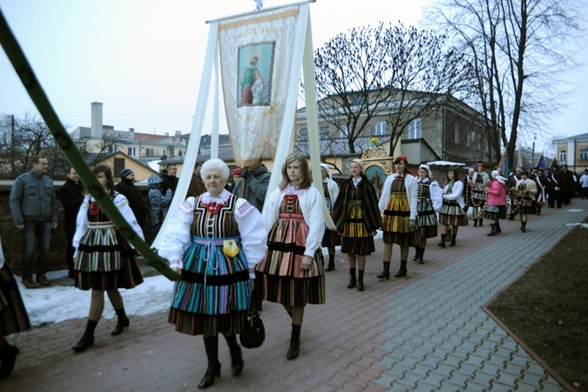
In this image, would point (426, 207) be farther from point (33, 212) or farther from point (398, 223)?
point (33, 212)

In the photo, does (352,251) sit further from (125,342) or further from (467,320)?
(125,342)

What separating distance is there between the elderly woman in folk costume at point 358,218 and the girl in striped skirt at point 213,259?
3.29 m

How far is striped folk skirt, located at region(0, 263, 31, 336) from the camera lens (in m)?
3.44

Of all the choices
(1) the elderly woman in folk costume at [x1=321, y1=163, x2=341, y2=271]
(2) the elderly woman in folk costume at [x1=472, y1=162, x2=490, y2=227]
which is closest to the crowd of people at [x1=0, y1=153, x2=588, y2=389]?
(1) the elderly woman in folk costume at [x1=321, y1=163, x2=341, y2=271]

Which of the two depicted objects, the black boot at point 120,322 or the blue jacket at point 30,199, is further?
the blue jacket at point 30,199

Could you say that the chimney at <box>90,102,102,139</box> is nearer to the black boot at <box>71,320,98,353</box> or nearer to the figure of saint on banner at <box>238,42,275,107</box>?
the figure of saint on banner at <box>238,42,275,107</box>

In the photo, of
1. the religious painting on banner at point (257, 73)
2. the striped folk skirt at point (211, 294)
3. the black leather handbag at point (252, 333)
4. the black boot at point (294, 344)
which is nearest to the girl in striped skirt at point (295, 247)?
the black boot at point (294, 344)

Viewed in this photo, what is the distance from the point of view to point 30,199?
20.7 ft

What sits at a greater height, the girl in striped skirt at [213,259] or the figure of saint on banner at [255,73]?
the figure of saint on banner at [255,73]

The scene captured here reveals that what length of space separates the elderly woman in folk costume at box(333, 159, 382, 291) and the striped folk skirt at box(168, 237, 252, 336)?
345cm

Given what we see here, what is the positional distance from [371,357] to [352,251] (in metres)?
2.62

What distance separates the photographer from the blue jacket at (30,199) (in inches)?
243

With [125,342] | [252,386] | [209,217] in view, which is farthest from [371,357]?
[125,342]

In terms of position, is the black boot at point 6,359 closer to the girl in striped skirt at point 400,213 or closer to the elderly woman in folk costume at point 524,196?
the girl in striped skirt at point 400,213
